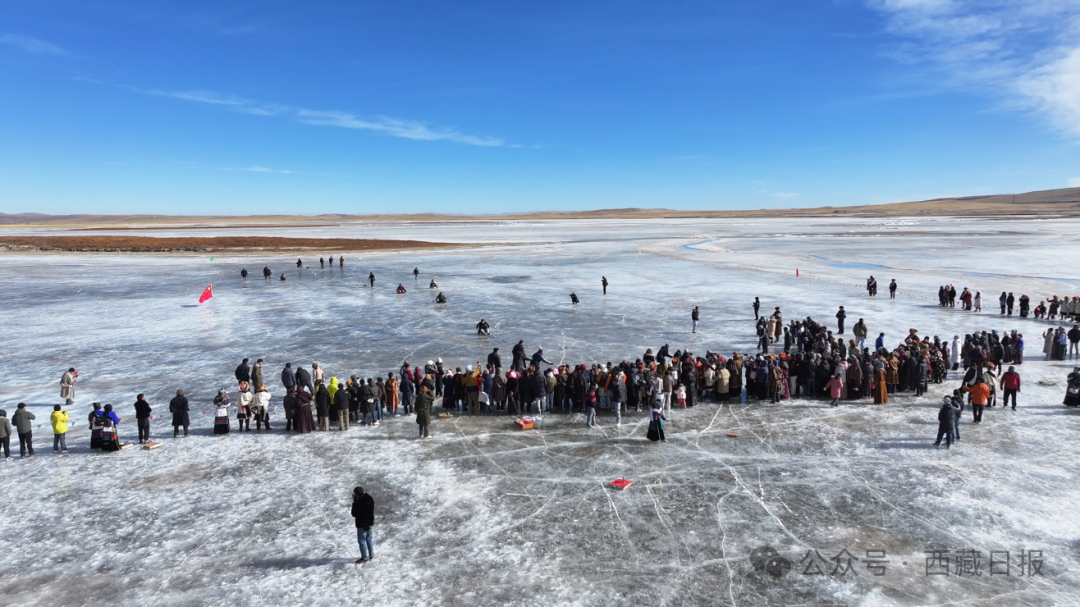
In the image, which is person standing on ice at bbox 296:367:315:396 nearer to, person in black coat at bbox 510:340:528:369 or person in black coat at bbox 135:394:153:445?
person in black coat at bbox 135:394:153:445

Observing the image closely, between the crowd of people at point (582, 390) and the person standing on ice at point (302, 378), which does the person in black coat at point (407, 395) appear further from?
the person standing on ice at point (302, 378)

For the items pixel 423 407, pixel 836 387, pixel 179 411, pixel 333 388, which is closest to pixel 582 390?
pixel 423 407

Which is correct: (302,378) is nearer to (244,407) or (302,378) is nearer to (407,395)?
(244,407)

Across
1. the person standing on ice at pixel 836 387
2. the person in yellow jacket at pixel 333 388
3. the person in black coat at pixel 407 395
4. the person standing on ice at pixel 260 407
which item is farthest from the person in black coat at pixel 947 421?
the person standing on ice at pixel 260 407

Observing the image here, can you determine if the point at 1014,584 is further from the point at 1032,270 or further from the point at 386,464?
the point at 1032,270

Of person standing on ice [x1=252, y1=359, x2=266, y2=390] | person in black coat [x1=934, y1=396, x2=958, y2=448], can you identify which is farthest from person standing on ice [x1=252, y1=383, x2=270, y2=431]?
person in black coat [x1=934, y1=396, x2=958, y2=448]

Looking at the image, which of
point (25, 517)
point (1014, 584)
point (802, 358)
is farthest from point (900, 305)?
point (25, 517)

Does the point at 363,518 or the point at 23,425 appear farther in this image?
the point at 23,425
